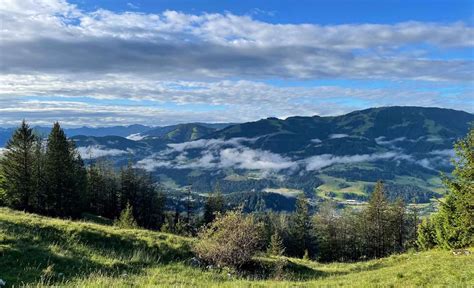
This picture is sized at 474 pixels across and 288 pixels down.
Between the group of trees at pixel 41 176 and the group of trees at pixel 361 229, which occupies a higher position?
the group of trees at pixel 41 176

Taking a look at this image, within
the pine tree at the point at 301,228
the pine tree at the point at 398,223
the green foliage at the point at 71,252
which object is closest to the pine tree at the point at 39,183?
the green foliage at the point at 71,252

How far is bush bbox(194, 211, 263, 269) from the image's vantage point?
27.2 metres

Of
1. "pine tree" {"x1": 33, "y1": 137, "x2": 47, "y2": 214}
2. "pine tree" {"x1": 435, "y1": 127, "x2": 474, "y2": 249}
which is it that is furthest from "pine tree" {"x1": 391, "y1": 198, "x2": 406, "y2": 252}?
"pine tree" {"x1": 33, "y1": 137, "x2": 47, "y2": 214}

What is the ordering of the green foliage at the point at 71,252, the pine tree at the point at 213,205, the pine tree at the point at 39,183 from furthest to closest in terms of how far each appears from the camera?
the pine tree at the point at 213,205 < the pine tree at the point at 39,183 < the green foliage at the point at 71,252

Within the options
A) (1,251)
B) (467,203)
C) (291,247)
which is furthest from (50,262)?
(291,247)

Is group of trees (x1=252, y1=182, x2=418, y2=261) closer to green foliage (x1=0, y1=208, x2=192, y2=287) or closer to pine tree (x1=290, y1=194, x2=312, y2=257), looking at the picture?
pine tree (x1=290, y1=194, x2=312, y2=257)

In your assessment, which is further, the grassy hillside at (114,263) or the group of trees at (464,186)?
the group of trees at (464,186)

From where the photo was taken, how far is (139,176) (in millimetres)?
107688

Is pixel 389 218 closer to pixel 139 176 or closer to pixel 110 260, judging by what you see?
pixel 139 176

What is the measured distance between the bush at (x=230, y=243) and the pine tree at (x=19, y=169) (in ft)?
161

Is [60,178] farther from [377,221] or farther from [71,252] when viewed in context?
[377,221]

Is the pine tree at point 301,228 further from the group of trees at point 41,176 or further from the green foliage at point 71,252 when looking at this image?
the green foliage at point 71,252

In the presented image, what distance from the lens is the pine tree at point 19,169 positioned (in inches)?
2559

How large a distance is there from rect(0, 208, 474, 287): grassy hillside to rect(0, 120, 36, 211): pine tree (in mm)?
45993
